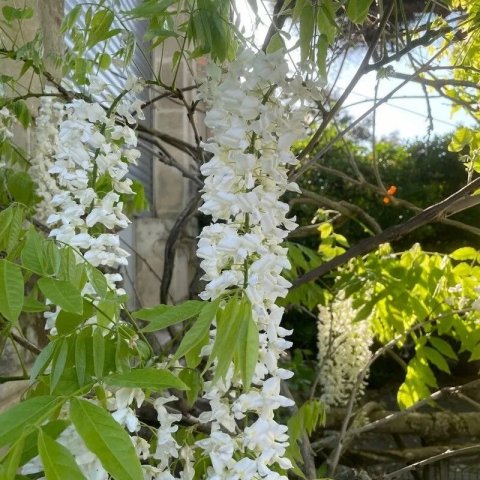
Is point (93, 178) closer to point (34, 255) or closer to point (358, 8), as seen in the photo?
point (34, 255)

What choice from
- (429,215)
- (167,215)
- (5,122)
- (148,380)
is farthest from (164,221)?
(148,380)

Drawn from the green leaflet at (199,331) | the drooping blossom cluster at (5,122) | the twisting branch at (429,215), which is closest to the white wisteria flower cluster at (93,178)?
the green leaflet at (199,331)

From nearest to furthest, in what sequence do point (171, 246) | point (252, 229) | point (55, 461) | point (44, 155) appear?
point (55, 461) → point (252, 229) → point (44, 155) → point (171, 246)

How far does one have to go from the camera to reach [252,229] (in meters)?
0.75

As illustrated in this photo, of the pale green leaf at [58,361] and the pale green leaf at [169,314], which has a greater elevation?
the pale green leaf at [169,314]

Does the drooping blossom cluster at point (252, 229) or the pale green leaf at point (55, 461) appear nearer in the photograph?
the pale green leaf at point (55, 461)

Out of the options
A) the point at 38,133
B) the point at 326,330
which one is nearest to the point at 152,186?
the point at 326,330

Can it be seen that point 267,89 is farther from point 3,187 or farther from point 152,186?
point 152,186

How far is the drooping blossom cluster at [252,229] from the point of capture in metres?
0.72

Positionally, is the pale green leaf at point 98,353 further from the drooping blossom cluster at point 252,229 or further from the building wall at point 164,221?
the building wall at point 164,221

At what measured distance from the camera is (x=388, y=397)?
4.82m

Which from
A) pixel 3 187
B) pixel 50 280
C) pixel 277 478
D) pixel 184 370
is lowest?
pixel 277 478

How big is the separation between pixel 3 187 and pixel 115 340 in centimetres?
85

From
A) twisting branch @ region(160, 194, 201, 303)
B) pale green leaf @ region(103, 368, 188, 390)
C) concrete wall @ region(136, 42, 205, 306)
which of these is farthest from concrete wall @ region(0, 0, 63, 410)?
concrete wall @ region(136, 42, 205, 306)
